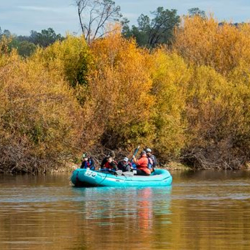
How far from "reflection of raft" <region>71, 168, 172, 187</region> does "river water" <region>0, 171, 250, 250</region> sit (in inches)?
23.6

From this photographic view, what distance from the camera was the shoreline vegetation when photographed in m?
46.8

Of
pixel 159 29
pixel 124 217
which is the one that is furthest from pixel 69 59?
pixel 159 29

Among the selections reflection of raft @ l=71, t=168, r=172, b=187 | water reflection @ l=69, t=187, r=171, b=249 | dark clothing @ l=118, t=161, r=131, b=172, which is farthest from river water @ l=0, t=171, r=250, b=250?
dark clothing @ l=118, t=161, r=131, b=172

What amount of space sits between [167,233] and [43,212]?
20.5 feet

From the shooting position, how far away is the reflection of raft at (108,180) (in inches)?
1441

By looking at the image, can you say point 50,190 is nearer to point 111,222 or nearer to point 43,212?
point 43,212

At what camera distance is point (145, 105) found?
52.7 meters

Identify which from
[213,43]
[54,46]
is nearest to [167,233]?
[54,46]

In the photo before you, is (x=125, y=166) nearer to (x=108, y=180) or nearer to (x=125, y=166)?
(x=125, y=166)

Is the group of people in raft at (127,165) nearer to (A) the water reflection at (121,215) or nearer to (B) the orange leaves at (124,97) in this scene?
(A) the water reflection at (121,215)

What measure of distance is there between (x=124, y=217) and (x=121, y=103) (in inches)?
1103

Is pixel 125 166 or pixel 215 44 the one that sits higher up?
pixel 215 44

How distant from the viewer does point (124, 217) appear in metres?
24.5

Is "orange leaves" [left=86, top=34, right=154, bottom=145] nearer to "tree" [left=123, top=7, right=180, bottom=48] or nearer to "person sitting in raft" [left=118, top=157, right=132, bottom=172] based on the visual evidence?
"person sitting in raft" [left=118, top=157, right=132, bottom=172]
